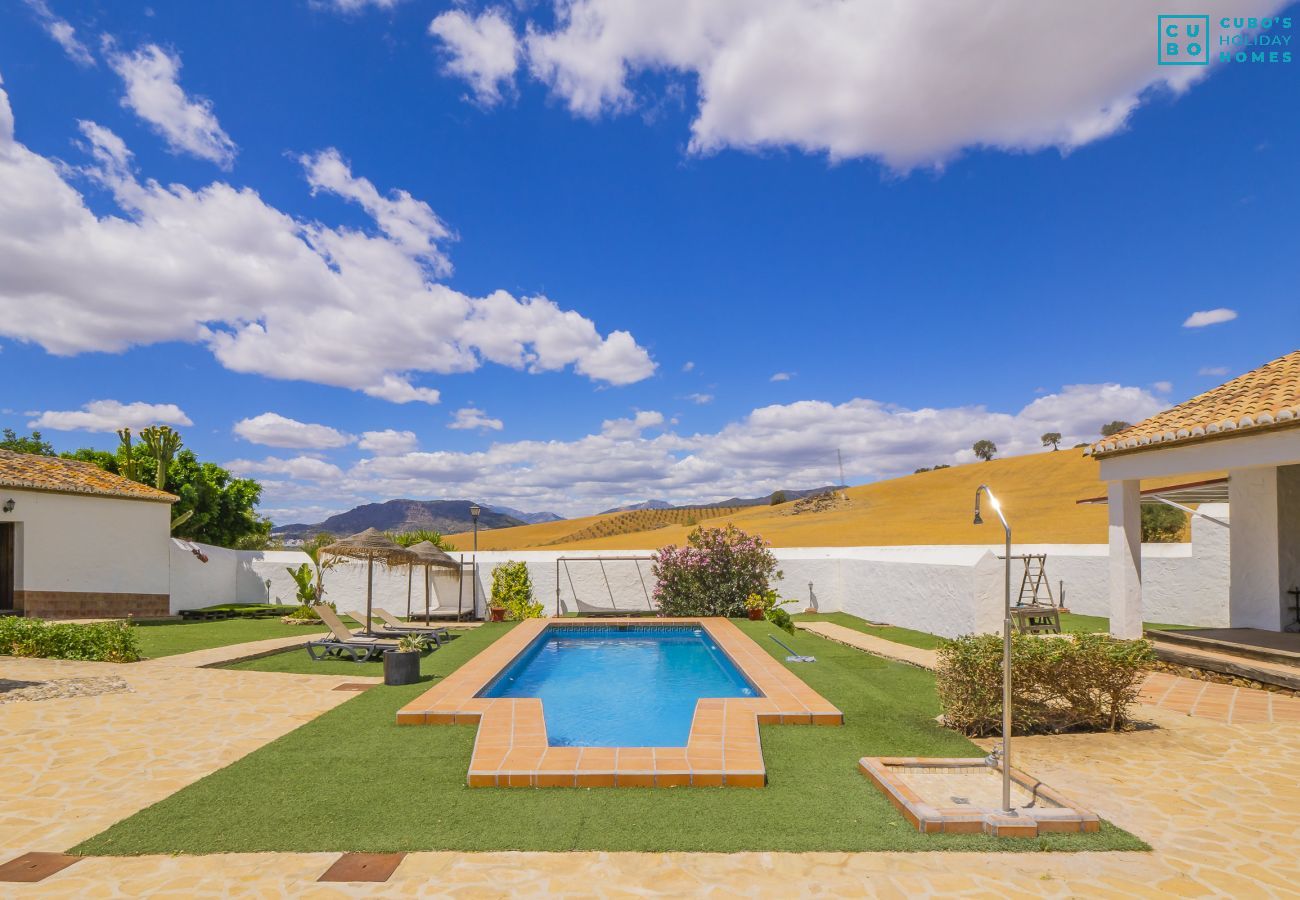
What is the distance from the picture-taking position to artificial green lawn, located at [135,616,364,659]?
43.6 ft

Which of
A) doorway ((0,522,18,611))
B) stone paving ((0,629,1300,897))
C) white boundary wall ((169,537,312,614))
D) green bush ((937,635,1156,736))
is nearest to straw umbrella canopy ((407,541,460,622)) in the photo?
white boundary wall ((169,537,312,614))

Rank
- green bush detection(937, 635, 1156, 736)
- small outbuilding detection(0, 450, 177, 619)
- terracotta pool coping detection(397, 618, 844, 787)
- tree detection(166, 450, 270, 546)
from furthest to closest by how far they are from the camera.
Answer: tree detection(166, 450, 270, 546) → small outbuilding detection(0, 450, 177, 619) → green bush detection(937, 635, 1156, 736) → terracotta pool coping detection(397, 618, 844, 787)

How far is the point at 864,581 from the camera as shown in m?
17.7

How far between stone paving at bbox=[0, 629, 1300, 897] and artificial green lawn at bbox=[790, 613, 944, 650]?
17.6ft

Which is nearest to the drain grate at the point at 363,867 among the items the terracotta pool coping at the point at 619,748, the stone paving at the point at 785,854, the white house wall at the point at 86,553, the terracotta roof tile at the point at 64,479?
the stone paving at the point at 785,854

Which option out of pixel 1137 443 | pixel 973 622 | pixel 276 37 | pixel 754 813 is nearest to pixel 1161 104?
pixel 1137 443

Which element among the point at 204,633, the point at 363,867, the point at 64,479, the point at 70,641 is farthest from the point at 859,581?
the point at 64,479

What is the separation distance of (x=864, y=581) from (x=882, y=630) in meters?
2.56

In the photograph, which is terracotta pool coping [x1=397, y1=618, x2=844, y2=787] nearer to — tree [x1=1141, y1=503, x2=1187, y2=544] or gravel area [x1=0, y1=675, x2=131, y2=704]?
gravel area [x1=0, y1=675, x2=131, y2=704]

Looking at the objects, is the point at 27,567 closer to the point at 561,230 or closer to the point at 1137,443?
the point at 561,230

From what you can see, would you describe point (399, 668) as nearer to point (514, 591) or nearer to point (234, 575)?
point (514, 591)

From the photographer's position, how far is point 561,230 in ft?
61.5

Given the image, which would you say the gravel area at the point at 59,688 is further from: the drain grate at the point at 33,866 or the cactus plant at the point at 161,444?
the cactus plant at the point at 161,444

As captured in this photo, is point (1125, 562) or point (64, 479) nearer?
point (1125, 562)
